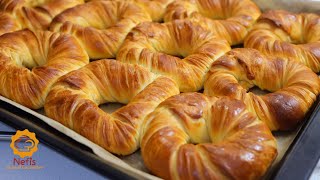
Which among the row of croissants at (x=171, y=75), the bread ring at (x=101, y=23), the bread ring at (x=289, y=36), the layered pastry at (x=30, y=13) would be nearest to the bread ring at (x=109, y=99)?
the row of croissants at (x=171, y=75)

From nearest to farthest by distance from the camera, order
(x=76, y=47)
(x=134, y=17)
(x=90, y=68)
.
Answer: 1. (x=90, y=68)
2. (x=76, y=47)
3. (x=134, y=17)

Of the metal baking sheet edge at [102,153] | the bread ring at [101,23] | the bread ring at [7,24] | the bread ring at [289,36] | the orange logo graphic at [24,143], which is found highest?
the bread ring at [289,36]

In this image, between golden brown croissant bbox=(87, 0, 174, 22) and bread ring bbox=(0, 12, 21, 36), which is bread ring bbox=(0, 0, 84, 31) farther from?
golden brown croissant bbox=(87, 0, 174, 22)

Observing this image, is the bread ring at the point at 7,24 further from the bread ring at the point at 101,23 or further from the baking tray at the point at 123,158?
the baking tray at the point at 123,158

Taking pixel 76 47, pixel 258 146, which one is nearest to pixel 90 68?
pixel 76 47

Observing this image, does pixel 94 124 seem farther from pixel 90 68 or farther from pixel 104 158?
pixel 90 68

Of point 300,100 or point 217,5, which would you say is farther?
point 217,5
